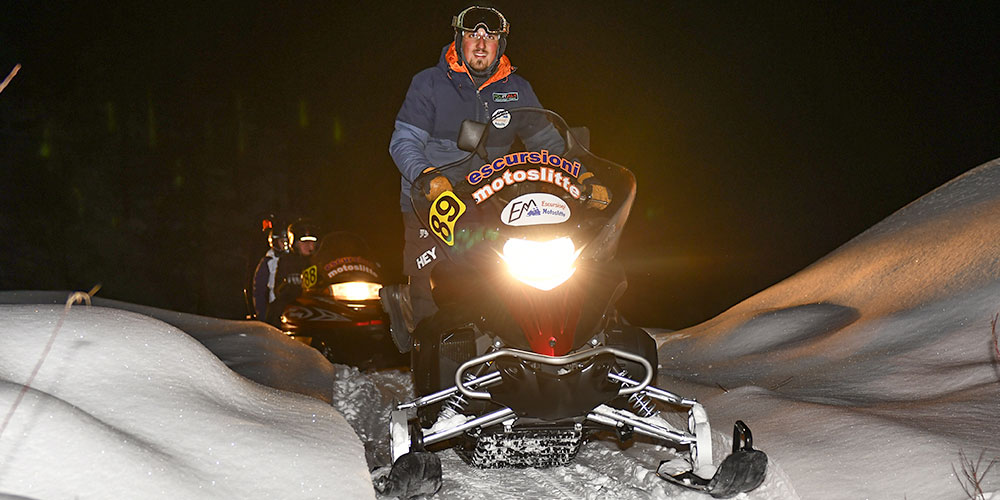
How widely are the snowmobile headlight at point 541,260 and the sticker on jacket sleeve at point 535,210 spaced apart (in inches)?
3.6

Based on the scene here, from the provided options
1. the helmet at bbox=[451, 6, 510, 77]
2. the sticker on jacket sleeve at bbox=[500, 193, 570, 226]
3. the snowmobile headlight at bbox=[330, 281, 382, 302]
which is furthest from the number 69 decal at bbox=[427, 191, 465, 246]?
the snowmobile headlight at bbox=[330, 281, 382, 302]

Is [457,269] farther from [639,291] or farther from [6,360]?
[639,291]

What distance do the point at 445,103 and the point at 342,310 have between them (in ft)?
9.27

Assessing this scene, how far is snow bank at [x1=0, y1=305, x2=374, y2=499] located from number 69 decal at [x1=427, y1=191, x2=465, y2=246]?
909 millimetres

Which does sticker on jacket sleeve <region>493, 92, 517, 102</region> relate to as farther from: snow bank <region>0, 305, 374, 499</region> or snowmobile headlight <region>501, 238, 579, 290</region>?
snow bank <region>0, 305, 374, 499</region>

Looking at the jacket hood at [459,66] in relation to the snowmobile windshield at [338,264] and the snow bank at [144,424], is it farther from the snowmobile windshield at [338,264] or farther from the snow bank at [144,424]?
the snowmobile windshield at [338,264]

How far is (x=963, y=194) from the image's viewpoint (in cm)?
667

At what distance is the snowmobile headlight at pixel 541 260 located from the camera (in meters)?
3.18

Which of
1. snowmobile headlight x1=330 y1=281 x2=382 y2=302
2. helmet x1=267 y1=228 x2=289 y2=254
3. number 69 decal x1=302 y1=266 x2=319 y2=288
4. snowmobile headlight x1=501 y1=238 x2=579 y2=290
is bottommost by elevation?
snowmobile headlight x1=501 y1=238 x2=579 y2=290

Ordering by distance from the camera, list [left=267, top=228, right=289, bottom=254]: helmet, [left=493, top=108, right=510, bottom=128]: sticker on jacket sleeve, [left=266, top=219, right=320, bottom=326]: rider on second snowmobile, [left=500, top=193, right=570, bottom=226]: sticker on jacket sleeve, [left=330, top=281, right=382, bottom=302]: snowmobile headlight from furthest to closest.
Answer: [left=267, top=228, right=289, bottom=254]: helmet → [left=266, top=219, right=320, bottom=326]: rider on second snowmobile → [left=330, top=281, right=382, bottom=302]: snowmobile headlight → [left=493, top=108, right=510, bottom=128]: sticker on jacket sleeve → [left=500, top=193, right=570, bottom=226]: sticker on jacket sleeve

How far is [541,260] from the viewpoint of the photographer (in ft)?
10.6

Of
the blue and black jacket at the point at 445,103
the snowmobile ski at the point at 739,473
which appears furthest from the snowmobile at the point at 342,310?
the snowmobile ski at the point at 739,473

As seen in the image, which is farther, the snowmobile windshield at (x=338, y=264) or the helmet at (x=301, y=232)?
the helmet at (x=301, y=232)

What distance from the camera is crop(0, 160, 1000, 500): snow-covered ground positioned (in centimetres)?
229
